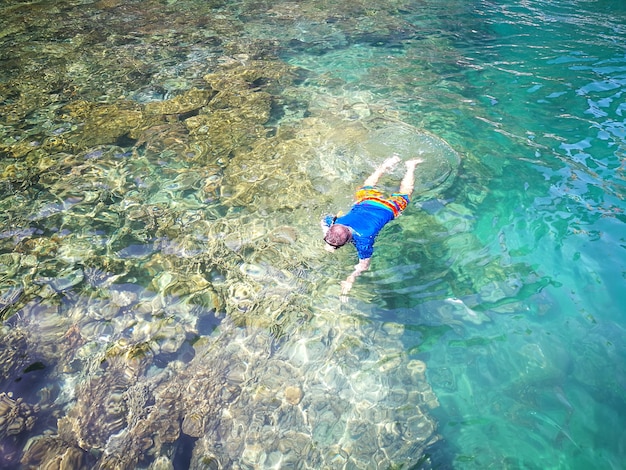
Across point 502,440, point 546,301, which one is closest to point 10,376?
point 502,440

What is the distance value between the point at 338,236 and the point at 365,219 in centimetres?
71

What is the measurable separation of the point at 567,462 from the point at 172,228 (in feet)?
18.4

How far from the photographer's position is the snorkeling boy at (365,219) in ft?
17.0

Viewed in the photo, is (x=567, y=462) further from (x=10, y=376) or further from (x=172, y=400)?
(x=10, y=376)

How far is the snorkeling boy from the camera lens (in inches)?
204

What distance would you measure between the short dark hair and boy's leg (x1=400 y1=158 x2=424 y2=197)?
68.0 inches

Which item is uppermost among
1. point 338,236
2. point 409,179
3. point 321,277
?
point 338,236

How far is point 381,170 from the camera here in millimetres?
6781

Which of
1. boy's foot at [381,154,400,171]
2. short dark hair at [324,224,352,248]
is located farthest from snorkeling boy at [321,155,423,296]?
boy's foot at [381,154,400,171]

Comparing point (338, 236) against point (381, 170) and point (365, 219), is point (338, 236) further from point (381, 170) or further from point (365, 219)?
point (381, 170)

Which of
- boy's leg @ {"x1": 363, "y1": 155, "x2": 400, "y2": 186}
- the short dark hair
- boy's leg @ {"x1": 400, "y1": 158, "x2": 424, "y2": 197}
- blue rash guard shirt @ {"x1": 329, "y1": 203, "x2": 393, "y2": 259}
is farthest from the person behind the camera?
boy's leg @ {"x1": 363, "y1": 155, "x2": 400, "y2": 186}

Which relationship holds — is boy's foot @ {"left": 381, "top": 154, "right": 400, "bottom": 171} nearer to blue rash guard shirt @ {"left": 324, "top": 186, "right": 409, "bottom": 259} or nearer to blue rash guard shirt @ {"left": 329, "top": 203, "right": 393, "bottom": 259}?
blue rash guard shirt @ {"left": 324, "top": 186, "right": 409, "bottom": 259}

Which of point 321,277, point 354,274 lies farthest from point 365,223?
point 321,277

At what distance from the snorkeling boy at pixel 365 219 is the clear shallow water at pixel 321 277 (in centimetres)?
25
